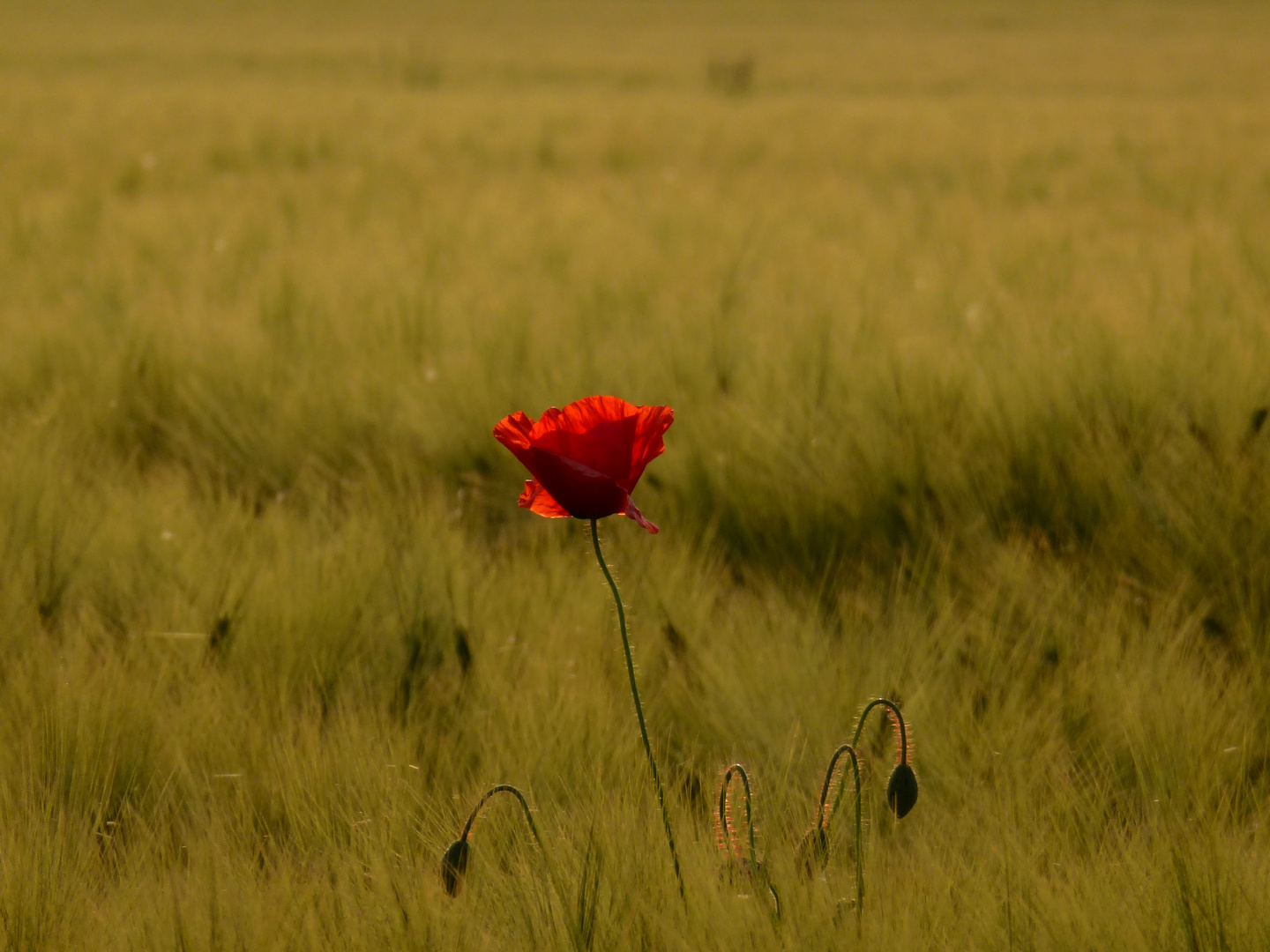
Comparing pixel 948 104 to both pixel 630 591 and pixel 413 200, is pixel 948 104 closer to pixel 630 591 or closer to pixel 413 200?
pixel 413 200

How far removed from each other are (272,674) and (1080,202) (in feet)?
11.6

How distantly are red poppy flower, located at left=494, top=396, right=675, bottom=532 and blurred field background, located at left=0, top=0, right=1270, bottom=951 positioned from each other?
0.23 m

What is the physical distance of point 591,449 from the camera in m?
0.73

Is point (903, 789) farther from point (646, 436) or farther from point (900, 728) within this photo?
point (646, 436)

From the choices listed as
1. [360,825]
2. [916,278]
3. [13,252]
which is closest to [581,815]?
[360,825]

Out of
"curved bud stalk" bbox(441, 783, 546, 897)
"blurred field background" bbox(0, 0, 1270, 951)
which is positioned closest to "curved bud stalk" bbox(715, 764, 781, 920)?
"blurred field background" bbox(0, 0, 1270, 951)

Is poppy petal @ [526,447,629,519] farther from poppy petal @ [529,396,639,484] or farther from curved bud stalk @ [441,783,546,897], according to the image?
curved bud stalk @ [441,783,546,897]

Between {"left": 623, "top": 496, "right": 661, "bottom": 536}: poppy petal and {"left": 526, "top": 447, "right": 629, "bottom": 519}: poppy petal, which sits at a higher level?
{"left": 526, "top": 447, "right": 629, "bottom": 519}: poppy petal

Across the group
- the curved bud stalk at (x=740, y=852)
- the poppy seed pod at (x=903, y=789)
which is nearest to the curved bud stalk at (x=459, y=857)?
the curved bud stalk at (x=740, y=852)

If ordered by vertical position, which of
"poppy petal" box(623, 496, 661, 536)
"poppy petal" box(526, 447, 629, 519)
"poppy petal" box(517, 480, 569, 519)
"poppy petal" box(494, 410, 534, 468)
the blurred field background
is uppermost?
"poppy petal" box(494, 410, 534, 468)

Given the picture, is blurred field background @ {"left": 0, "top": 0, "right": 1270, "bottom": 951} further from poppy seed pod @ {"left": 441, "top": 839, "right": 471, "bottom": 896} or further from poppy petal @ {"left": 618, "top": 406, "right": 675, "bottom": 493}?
poppy petal @ {"left": 618, "top": 406, "right": 675, "bottom": 493}

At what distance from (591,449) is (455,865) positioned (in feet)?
0.89

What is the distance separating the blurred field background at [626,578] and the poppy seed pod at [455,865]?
2cm

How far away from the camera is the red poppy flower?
0.72 metres
